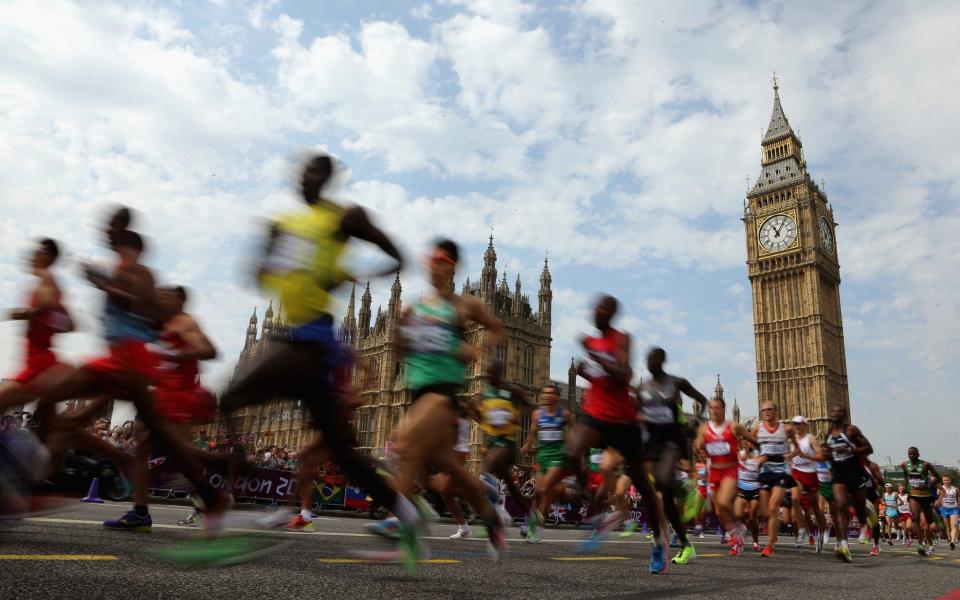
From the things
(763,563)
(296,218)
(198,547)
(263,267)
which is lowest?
(763,563)

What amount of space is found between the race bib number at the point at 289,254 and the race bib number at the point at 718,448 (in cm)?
666

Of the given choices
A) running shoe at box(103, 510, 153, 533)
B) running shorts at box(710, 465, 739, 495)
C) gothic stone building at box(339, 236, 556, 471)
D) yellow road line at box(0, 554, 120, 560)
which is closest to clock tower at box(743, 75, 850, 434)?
gothic stone building at box(339, 236, 556, 471)

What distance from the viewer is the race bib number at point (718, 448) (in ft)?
27.2

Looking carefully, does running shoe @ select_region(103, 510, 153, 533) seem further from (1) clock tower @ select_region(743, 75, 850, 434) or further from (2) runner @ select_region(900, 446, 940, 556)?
(1) clock tower @ select_region(743, 75, 850, 434)


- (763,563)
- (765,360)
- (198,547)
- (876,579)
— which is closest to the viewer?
(198,547)

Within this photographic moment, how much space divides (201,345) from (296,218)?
1.10m

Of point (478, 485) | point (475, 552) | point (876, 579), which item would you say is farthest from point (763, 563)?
point (478, 485)

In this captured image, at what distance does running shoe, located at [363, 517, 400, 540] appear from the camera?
3463mm

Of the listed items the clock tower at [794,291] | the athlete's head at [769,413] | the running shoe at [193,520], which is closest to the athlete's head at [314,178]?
the running shoe at [193,520]

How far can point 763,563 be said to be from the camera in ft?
23.0

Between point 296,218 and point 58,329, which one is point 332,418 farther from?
point 58,329

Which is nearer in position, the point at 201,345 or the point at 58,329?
the point at 201,345

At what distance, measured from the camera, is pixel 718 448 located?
8.34m

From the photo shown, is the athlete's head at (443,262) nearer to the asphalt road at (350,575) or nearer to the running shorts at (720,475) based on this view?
the asphalt road at (350,575)
